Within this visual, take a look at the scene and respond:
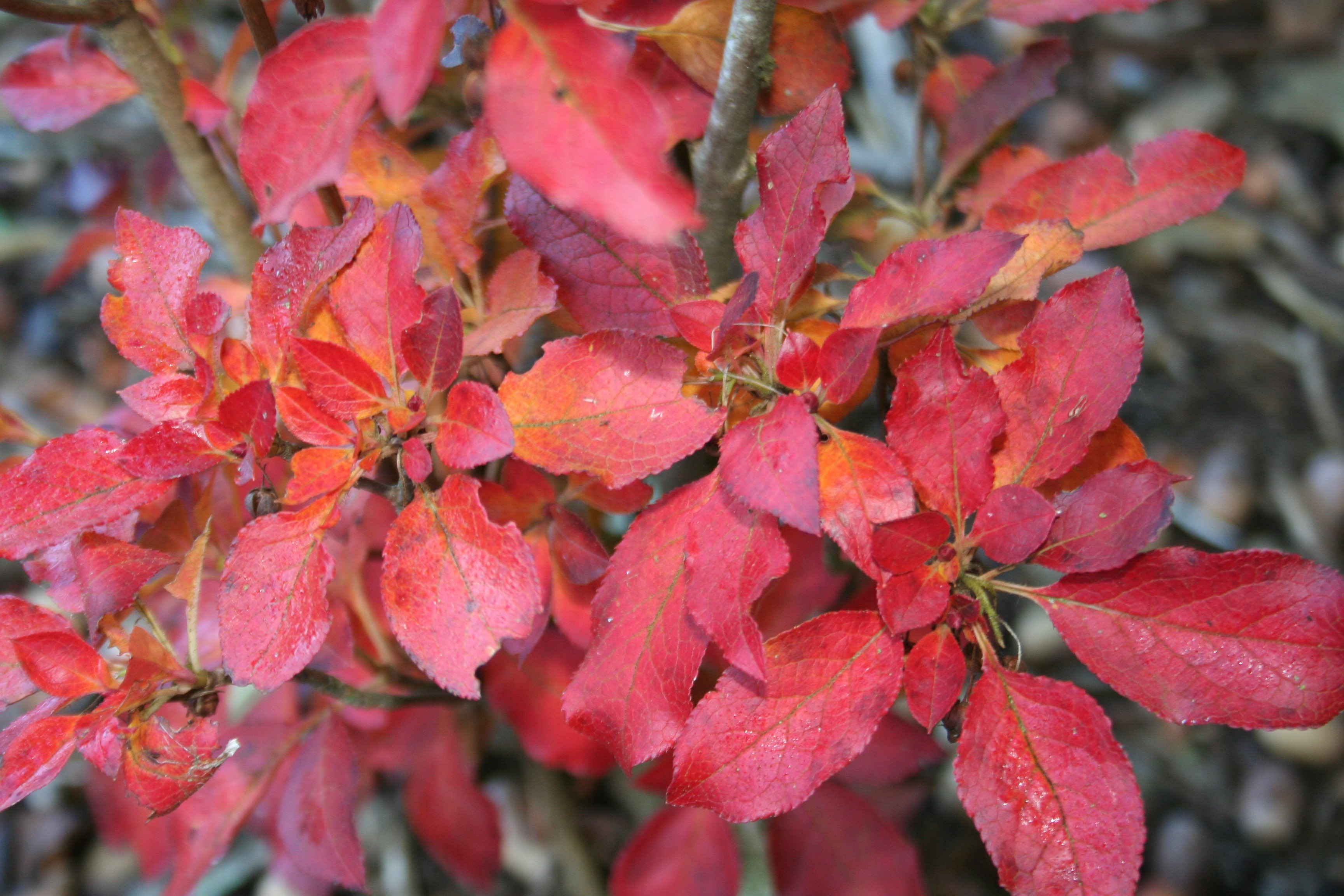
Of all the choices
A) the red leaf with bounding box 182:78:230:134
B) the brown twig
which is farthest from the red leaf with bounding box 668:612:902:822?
the red leaf with bounding box 182:78:230:134

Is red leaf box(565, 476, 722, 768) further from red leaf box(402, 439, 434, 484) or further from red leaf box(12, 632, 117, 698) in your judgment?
red leaf box(12, 632, 117, 698)

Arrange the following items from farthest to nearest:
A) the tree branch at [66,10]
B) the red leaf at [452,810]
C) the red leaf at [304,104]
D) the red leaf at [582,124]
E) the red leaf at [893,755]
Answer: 1. the red leaf at [452,810]
2. the red leaf at [893,755]
3. the tree branch at [66,10]
4. the red leaf at [304,104]
5. the red leaf at [582,124]

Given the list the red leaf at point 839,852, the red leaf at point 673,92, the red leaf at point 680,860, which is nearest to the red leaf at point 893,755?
the red leaf at point 839,852

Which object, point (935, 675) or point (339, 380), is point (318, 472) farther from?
point (935, 675)

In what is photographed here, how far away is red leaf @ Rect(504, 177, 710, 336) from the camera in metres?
0.58

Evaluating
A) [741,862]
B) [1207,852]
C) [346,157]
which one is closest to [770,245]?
[346,157]

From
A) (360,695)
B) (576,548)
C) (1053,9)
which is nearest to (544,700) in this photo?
(360,695)

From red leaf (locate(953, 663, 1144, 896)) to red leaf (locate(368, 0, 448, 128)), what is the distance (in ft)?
1.60

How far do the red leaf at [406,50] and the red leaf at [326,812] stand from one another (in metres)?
0.60

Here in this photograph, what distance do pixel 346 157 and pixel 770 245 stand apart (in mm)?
261

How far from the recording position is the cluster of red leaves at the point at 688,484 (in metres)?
0.53

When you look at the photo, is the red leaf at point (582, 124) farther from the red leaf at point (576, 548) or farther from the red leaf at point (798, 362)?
the red leaf at point (576, 548)

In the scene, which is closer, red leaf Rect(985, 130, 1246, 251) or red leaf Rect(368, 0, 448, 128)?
red leaf Rect(368, 0, 448, 128)

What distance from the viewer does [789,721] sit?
0.56 m
